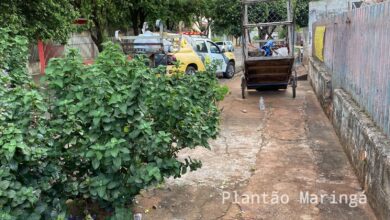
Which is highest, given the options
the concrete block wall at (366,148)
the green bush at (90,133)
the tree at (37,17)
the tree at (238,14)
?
the tree at (238,14)

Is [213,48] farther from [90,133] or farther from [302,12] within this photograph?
[90,133]

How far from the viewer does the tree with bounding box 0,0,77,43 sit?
653 cm

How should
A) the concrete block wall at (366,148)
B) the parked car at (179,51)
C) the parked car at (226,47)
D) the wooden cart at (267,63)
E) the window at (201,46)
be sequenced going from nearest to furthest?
1. the concrete block wall at (366,148)
2. the wooden cart at (267,63)
3. the parked car at (179,51)
4. the window at (201,46)
5. the parked car at (226,47)

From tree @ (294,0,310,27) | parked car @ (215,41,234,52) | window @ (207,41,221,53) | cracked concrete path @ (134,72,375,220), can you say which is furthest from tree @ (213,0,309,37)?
cracked concrete path @ (134,72,375,220)

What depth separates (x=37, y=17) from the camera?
729 cm

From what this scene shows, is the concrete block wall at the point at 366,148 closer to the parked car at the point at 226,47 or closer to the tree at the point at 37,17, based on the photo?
the tree at the point at 37,17

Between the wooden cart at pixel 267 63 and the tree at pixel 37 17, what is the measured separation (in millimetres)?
4130

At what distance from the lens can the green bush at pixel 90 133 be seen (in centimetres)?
277

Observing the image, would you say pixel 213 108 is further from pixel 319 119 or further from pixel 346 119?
pixel 319 119

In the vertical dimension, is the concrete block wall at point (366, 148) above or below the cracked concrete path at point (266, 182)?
above

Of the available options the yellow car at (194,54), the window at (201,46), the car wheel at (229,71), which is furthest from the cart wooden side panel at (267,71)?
the car wheel at (229,71)

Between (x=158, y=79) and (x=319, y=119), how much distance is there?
5463 millimetres

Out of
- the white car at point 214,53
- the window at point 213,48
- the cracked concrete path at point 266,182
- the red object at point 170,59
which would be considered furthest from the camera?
the window at point 213,48

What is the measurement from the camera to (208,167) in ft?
17.8
